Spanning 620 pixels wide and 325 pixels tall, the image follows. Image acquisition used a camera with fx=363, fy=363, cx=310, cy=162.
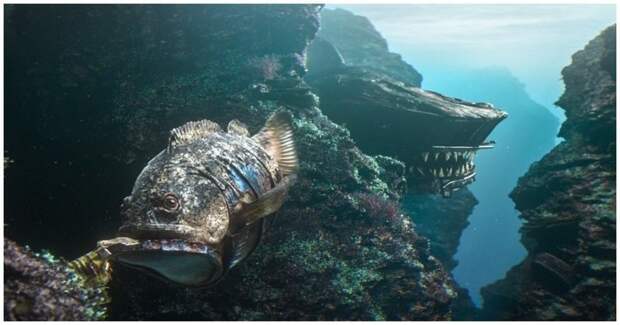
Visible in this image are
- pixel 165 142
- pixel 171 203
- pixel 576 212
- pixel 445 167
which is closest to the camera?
pixel 171 203

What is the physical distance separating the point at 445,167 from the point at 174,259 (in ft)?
18.6

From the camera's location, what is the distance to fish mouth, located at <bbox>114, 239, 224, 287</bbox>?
2430mm

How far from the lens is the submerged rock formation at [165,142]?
414cm

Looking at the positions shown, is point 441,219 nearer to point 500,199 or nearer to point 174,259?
point 174,259

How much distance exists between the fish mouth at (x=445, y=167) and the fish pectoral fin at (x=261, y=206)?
183 inches

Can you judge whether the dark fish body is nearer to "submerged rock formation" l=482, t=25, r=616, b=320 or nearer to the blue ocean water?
"submerged rock formation" l=482, t=25, r=616, b=320

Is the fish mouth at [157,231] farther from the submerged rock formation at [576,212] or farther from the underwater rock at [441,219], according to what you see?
the underwater rock at [441,219]

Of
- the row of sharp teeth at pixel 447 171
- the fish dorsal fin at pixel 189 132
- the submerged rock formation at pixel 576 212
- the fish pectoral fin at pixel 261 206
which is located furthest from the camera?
the row of sharp teeth at pixel 447 171

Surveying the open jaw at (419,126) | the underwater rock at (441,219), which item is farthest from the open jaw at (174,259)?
the underwater rock at (441,219)

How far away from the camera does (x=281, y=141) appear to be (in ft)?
14.1

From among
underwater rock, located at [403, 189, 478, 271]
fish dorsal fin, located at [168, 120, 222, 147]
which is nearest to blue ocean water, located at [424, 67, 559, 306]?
underwater rock, located at [403, 189, 478, 271]

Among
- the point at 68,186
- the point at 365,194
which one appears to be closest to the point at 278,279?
the point at 365,194

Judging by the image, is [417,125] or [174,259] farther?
[417,125]

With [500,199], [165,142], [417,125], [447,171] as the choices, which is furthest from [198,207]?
[500,199]
